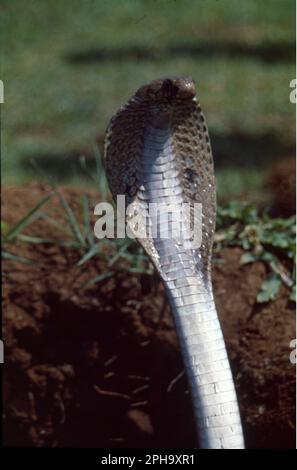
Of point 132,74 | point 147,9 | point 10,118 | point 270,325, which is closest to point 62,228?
point 270,325

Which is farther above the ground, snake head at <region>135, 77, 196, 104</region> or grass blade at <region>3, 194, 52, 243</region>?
grass blade at <region>3, 194, 52, 243</region>

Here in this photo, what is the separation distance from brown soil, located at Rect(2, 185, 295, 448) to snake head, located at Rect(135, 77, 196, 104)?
0.94 m

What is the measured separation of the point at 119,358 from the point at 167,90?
3.75 feet

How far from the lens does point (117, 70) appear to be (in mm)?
6066

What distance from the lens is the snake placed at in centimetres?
209

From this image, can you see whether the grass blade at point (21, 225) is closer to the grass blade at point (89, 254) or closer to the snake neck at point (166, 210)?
the grass blade at point (89, 254)

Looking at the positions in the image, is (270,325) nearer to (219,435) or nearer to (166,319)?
(166,319)

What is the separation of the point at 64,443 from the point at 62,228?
683 mm

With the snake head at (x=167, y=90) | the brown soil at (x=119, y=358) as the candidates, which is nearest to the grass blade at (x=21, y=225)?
the brown soil at (x=119, y=358)

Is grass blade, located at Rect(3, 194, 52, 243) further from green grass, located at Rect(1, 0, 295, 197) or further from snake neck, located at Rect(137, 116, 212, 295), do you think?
green grass, located at Rect(1, 0, 295, 197)

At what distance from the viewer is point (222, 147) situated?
4859 millimetres

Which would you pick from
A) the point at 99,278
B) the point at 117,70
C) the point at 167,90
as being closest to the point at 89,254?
the point at 99,278

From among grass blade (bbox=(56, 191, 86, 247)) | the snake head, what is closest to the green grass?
grass blade (bbox=(56, 191, 86, 247))

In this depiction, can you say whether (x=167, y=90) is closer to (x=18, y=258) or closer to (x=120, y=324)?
(x=120, y=324)
